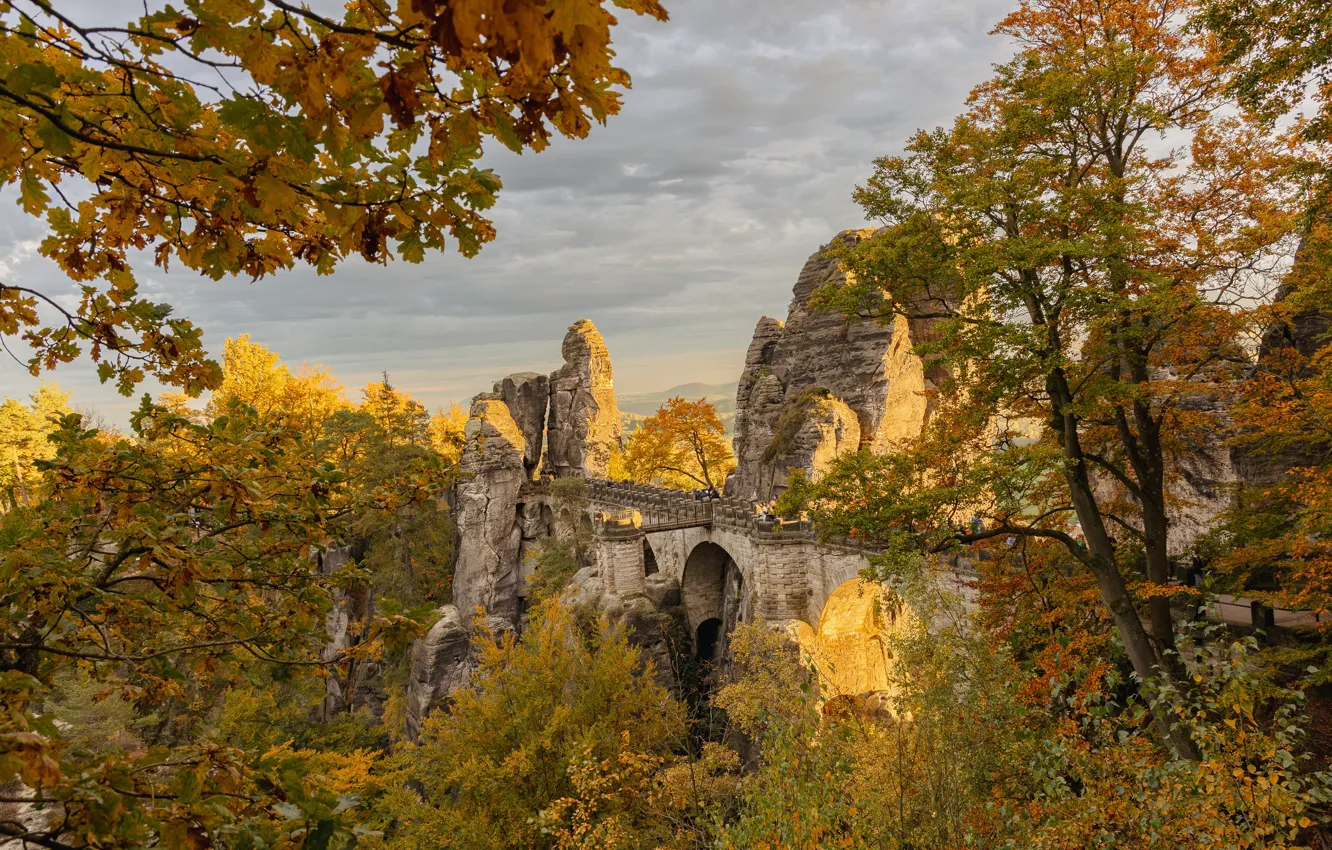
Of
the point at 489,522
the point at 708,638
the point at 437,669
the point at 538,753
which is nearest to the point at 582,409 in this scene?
the point at 489,522

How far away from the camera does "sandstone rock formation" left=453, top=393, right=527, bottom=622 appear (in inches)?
1334

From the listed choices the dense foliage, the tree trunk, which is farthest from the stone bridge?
the tree trunk

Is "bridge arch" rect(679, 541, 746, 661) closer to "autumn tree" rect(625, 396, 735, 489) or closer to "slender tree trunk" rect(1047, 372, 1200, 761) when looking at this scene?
"autumn tree" rect(625, 396, 735, 489)

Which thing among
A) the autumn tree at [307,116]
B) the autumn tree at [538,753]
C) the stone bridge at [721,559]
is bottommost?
the autumn tree at [538,753]

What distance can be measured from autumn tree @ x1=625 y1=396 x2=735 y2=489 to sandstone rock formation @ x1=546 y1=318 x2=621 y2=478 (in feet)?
8.51

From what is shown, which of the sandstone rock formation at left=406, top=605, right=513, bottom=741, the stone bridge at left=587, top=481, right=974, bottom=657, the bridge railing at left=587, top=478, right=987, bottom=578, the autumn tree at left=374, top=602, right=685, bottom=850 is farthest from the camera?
the sandstone rock formation at left=406, top=605, right=513, bottom=741

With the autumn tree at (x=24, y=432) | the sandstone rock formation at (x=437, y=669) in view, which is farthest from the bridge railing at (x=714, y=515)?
the autumn tree at (x=24, y=432)

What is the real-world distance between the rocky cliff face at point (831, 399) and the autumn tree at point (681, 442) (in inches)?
169

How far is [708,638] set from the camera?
29141mm

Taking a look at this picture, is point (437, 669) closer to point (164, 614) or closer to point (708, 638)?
point (708, 638)

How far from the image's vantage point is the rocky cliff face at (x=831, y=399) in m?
27.3

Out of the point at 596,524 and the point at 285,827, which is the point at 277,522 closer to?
the point at 285,827

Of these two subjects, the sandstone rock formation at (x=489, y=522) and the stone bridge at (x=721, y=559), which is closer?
the stone bridge at (x=721, y=559)

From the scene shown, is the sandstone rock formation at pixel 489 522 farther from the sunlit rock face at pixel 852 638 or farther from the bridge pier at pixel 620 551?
the sunlit rock face at pixel 852 638
